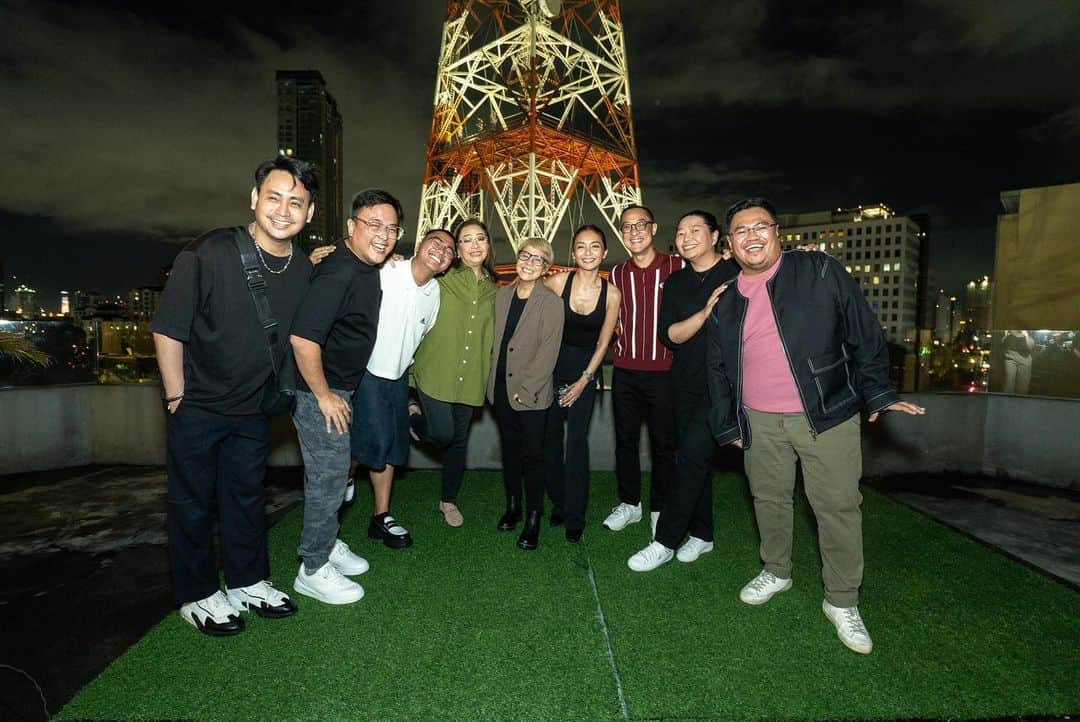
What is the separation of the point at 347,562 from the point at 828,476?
8.54ft

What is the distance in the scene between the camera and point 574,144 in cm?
1608

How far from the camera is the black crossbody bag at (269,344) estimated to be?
7.52 feet

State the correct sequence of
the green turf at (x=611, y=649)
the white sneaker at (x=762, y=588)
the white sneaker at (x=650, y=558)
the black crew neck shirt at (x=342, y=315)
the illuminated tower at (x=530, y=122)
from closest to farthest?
the green turf at (x=611, y=649) < the black crew neck shirt at (x=342, y=315) < the white sneaker at (x=762, y=588) < the white sneaker at (x=650, y=558) < the illuminated tower at (x=530, y=122)

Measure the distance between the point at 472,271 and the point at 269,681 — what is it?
234 centimetres

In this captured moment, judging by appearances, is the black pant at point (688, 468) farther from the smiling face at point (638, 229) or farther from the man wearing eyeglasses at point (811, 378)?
the smiling face at point (638, 229)

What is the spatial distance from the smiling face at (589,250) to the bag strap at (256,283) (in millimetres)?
1704

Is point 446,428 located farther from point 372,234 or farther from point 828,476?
point 828,476

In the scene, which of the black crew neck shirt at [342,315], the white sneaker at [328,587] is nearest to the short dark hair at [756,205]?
the black crew neck shirt at [342,315]

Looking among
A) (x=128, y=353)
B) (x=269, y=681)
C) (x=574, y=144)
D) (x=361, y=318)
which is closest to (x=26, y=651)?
(x=269, y=681)

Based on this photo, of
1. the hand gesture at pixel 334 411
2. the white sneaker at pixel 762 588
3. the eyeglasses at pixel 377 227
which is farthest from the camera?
the white sneaker at pixel 762 588

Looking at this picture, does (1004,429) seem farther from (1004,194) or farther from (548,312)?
(548,312)

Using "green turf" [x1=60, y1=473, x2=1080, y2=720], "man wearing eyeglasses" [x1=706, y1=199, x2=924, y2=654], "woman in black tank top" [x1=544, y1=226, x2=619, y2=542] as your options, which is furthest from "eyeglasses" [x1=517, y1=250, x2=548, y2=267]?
"green turf" [x1=60, y1=473, x2=1080, y2=720]

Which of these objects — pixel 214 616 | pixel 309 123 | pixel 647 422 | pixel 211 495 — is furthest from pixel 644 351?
pixel 309 123

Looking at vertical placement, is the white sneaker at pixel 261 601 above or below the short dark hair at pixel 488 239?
below
